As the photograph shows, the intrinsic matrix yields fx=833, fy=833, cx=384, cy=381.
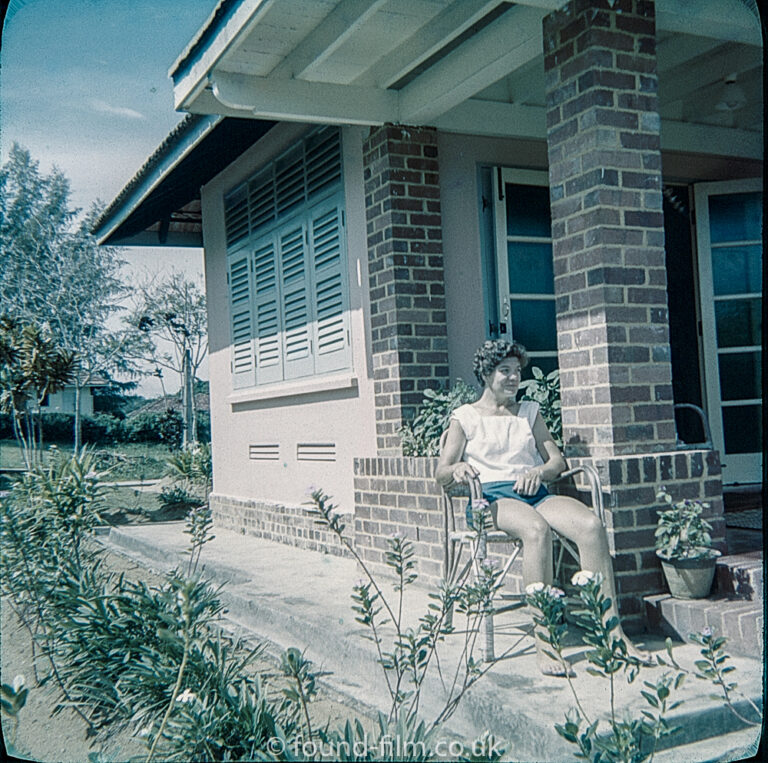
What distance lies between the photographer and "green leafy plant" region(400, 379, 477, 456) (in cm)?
503

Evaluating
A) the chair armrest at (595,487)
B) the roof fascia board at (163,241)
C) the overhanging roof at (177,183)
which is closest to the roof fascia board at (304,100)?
the overhanging roof at (177,183)

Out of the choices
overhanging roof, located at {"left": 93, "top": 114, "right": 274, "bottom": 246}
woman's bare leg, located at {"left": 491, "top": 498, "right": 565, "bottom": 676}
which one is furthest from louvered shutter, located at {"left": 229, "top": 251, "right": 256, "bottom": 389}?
A: woman's bare leg, located at {"left": 491, "top": 498, "right": 565, "bottom": 676}

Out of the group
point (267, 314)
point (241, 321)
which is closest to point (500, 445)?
point (267, 314)

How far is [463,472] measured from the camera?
11.8 feet

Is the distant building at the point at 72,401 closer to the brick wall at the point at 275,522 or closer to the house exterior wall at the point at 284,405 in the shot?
the house exterior wall at the point at 284,405

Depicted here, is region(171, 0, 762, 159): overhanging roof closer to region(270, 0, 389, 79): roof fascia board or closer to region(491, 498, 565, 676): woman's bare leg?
region(270, 0, 389, 79): roof fascia board

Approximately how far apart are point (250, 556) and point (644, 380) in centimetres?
372

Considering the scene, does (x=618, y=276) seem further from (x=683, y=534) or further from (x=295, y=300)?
(x=295, y=300)

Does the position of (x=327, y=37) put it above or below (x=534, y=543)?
above

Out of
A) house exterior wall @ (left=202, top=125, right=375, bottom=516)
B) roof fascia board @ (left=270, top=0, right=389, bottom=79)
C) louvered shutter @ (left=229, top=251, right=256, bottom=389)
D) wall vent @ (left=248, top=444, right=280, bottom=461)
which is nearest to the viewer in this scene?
roof fascia board @ (left=270, top=0, right=389, bottom=79)

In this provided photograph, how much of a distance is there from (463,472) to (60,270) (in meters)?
25.4

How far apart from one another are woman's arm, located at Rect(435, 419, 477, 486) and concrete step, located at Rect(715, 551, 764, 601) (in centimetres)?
117

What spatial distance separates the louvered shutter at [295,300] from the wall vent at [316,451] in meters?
0.58

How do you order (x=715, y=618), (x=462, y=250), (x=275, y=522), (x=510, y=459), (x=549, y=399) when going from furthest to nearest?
(x=275, y=522), (x=462, y=250), (x=549, y=399), (x=510, y=459), (x=715, y=618)
